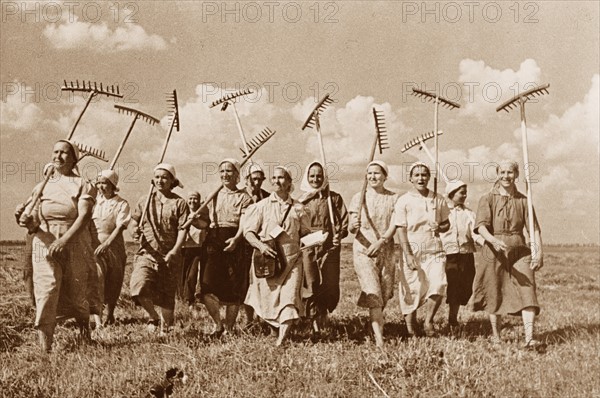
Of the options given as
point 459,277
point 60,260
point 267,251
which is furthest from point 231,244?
point 459,277

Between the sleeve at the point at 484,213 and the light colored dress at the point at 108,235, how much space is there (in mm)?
4618

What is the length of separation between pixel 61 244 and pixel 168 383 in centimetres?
213

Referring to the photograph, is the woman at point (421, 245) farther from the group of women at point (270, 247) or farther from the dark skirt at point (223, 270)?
the dark skirt at point (223, 270)

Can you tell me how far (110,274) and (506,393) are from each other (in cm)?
608

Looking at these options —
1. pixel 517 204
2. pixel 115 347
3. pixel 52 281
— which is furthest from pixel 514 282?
pixel 52 281

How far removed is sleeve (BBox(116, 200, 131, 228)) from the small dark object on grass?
3485 millimetres

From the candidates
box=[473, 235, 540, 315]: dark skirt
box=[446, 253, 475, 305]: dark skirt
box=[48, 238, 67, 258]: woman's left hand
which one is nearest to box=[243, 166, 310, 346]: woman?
box=[48, 238, 67, 258]: woman's left hand

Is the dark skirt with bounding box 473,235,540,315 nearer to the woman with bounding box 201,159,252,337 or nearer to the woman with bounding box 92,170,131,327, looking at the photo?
the woman with bounding box 201,159,252,337

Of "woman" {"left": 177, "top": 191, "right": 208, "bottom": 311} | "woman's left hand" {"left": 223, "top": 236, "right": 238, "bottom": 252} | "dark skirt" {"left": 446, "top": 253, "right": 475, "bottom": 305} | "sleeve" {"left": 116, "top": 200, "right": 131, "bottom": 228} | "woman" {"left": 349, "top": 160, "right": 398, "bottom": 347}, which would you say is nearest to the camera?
"woman" {"left": 349, "top": 160, "right": 398, "bottom": 347}

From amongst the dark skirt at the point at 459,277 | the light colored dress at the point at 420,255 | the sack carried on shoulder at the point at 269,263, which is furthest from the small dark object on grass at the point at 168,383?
the dark skirt at the point at 459,277

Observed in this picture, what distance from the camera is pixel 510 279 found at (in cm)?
711

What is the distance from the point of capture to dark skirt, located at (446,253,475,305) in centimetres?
894

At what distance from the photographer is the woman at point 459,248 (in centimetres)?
900

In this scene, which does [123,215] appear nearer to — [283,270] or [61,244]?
[61,244]
